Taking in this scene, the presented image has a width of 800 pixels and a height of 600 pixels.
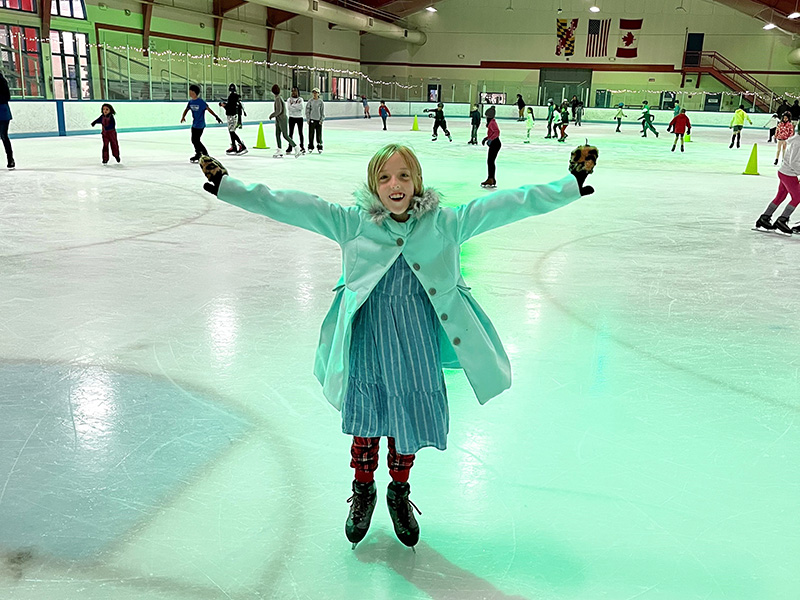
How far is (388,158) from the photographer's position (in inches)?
68.9

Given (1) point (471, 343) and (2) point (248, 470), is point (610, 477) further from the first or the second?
(2) point (248, 470)

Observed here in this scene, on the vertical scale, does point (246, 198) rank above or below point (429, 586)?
above

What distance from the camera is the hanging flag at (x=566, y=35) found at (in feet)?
123

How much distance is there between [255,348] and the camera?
3.46m

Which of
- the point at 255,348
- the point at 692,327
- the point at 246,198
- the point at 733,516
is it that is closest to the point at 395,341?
the point at 246,198

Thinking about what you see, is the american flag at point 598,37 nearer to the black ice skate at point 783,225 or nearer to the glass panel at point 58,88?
the glass panel at point 58,88

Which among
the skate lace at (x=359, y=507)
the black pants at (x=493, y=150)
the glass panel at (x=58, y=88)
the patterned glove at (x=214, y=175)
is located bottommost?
the skate lace at (x=359, y=507)

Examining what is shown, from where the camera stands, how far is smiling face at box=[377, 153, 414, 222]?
1753 millimetres

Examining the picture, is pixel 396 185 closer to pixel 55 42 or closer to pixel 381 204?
pixel 381 204

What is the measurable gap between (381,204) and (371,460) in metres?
0.71

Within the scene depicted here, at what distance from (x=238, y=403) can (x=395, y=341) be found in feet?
4.13

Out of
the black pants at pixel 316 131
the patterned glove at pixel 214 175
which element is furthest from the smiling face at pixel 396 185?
the black pants at pixel 316 131

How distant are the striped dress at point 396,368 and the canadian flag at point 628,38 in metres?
39.5

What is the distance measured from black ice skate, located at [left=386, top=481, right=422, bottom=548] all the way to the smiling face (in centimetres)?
78
